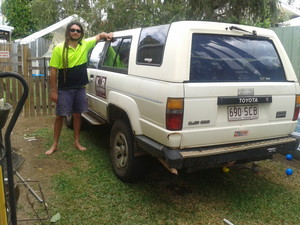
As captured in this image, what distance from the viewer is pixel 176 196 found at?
11.7 feet

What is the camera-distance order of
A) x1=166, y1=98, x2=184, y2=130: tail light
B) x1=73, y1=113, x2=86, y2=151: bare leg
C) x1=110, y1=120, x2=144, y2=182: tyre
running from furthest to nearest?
x1=73, y1=113, x2=86, y2=151: bare leg, x1=110, y1=120, x2=144, y2=182: tyre, x1=166, y1=98, x2=184, y2=130: tail light

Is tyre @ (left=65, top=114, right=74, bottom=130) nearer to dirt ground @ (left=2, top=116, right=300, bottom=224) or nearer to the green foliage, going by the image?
dirt ground @ (left=2, top=116, right=300, bottom=224)

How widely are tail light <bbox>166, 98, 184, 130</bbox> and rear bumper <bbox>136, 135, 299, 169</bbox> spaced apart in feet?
0.80

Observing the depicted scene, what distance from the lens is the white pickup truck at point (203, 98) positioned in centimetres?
287

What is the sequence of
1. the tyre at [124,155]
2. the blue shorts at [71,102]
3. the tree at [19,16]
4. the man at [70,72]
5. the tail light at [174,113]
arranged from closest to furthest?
the tail light at [174,113] → the tyre at [124,155] → the man at [70,72] → the blue shorts at [71,102] → the tree at [19,16]

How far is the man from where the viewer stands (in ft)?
14.8

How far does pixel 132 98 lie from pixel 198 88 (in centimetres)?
90

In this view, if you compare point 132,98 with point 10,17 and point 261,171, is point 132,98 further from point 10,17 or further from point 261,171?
point 10,17

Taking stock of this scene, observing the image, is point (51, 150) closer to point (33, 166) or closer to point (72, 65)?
point (33, 166)

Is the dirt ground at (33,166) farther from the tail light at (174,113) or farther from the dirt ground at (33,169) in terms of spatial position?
the tail light at (174,113)

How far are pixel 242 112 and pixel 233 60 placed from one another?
56 centimetres

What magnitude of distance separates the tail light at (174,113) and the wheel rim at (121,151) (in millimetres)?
991

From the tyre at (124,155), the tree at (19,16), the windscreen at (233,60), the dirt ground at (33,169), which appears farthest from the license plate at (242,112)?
the tree at (19,16)

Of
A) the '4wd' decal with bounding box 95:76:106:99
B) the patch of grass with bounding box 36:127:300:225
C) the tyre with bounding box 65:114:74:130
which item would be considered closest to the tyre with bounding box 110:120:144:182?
the patch of grass with bounding box 36:127:300:225
